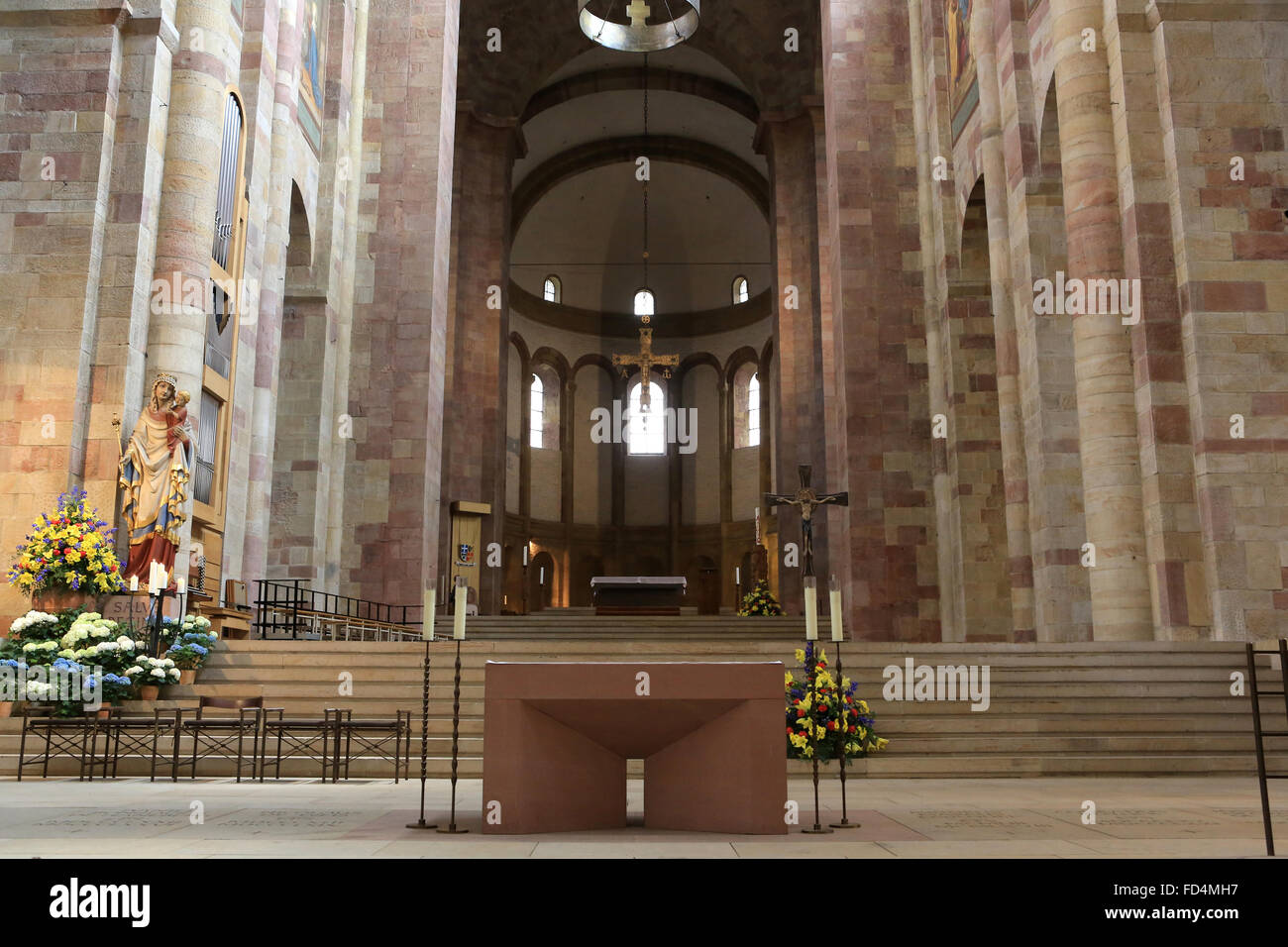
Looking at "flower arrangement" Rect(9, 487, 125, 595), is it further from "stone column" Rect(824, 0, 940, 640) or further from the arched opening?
the arched opening

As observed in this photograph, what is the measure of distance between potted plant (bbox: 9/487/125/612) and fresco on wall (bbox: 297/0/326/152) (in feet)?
35.4

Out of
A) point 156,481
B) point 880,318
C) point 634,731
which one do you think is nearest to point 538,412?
point 880,318

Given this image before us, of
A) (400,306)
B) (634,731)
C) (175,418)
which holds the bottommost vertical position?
(634,731)

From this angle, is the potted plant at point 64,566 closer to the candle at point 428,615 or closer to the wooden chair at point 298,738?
the wooden chair at point 298,738

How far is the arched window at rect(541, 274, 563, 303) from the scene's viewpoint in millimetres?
45750

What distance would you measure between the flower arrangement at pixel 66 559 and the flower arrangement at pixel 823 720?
8.06 meters

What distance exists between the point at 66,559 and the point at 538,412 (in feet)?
107

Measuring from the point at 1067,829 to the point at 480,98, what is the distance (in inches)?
1280

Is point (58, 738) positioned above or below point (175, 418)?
below

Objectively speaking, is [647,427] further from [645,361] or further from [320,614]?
[320,614]

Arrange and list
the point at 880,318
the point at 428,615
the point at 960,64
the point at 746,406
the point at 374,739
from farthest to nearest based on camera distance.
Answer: the point at 746,406 < the point at 880,318 < the point at 960,64 < the point at 374,739 < the point at 428,615

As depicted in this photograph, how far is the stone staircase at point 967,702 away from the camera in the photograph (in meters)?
10.6

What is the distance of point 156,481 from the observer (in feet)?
45.0

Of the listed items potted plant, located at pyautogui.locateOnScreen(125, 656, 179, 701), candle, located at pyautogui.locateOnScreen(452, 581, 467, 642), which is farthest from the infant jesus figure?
candle, located at pyautogui.locateOnScreen(452, 581, 467, 642)
